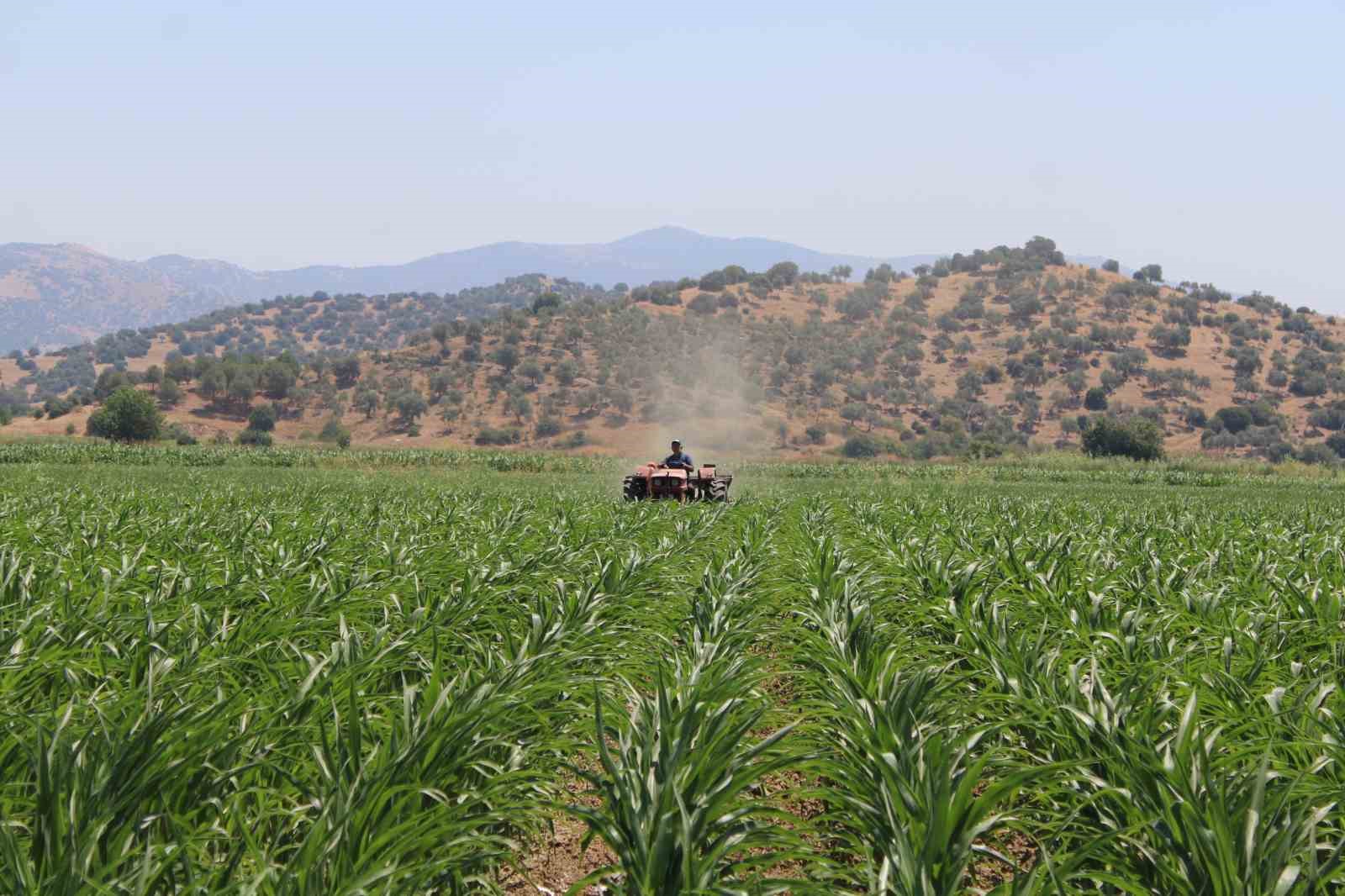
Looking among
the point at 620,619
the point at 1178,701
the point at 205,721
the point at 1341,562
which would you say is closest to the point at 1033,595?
the point at 1178,701

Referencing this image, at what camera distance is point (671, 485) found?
20672 millimetres

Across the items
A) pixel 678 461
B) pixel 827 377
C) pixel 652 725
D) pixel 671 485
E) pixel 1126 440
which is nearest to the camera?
pixel 652 725

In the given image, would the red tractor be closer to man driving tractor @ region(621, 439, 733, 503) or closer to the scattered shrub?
man driving tractor @ region(621, 439, 733, 503)

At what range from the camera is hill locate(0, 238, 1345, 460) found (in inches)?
3519

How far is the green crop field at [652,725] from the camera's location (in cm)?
348

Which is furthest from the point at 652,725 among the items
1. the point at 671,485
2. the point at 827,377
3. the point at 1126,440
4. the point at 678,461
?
the point at 827,377

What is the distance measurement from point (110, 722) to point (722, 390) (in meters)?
98.1

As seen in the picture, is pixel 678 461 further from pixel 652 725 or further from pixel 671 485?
pixel 652 725

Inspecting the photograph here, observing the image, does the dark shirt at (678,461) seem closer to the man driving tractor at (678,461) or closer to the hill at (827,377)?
the man driving tractor at (678,461)

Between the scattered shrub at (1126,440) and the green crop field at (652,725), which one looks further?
the scattered shrub at (1126,440)

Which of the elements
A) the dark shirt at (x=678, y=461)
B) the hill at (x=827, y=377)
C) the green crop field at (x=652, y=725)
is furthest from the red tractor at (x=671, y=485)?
the hill at (x=827, y=377)

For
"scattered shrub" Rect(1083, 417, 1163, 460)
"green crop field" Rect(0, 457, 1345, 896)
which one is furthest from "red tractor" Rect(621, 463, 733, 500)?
"scattered shrub" Rect(1083, 417, 1163, 460)

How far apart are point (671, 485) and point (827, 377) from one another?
3234 inches

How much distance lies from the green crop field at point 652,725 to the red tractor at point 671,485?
10.0 m
